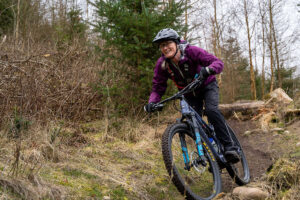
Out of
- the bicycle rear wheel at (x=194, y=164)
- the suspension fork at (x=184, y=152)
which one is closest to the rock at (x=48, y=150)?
the bicycle rear wheel at (x=194, y=164)

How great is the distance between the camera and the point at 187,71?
3652 millimetres

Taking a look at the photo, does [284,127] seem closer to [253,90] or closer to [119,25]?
[119,25]

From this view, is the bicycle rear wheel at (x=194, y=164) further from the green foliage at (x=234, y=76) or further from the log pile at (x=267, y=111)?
the green foliage at (x=234, y=76)

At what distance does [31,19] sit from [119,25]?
38.3 ft

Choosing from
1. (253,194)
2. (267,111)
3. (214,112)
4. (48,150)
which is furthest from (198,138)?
(267,111)

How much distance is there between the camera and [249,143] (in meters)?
7.07

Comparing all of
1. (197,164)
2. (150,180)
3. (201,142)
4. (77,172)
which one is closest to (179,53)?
(201,142)

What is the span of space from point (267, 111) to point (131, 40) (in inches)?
232

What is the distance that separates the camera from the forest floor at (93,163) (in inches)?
97.4

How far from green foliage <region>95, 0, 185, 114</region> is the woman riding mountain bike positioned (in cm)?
242

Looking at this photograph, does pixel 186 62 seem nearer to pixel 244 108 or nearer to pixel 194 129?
pixel 194 129

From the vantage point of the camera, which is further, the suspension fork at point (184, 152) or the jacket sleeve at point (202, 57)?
the jacket sleeve at point (202, 57)

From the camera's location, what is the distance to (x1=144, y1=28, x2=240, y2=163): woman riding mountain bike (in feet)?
11.6

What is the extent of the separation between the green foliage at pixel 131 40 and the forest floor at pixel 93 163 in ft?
2.77
